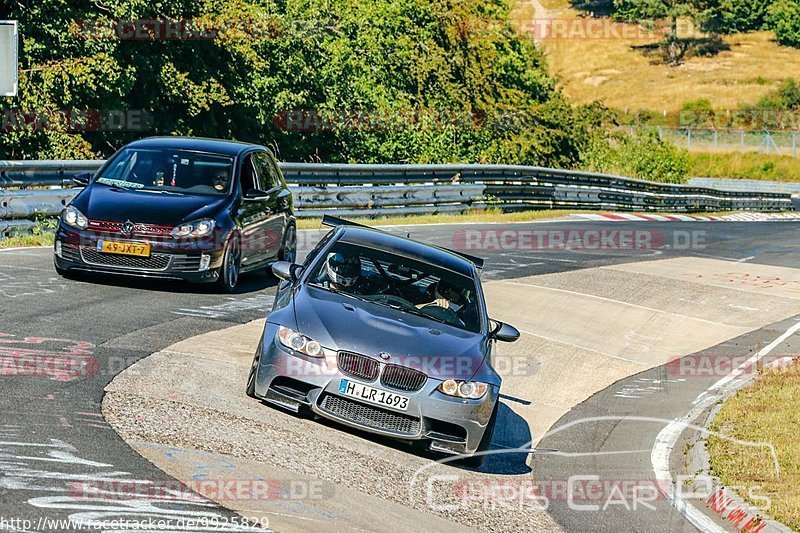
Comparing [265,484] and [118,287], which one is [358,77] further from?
[265,484]

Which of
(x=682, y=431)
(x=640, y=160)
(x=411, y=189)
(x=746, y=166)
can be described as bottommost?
(x=746, y=166)

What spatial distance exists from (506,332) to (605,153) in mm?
46324

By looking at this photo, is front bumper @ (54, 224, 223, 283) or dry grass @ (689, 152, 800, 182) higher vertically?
front bumper @ (54, 224, 223, 283)

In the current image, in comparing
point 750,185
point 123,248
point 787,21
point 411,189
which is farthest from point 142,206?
point 787,21

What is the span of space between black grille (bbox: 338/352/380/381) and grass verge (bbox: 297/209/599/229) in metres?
14.5

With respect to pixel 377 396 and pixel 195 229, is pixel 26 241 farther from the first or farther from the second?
pixel 377 396

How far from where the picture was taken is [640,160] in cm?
5634

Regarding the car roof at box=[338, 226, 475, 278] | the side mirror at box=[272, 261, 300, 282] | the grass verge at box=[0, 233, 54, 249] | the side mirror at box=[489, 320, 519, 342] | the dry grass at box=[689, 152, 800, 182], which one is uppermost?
the car roof at box=[338, 226, 475, 278]

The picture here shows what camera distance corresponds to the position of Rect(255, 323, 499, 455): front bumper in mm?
8750

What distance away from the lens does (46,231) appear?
17516 millimetres

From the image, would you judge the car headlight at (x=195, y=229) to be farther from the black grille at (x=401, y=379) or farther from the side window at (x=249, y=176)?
the black grille at (x=401, y=379)

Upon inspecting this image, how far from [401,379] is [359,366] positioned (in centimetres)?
32

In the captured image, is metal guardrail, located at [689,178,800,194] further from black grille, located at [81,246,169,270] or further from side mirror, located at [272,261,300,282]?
side mirror, located at [272,261,300,282]

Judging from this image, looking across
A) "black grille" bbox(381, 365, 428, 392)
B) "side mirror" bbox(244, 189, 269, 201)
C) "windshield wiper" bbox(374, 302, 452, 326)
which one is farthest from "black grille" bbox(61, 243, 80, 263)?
"black grille" bbox(381, 365, 428, 392)
